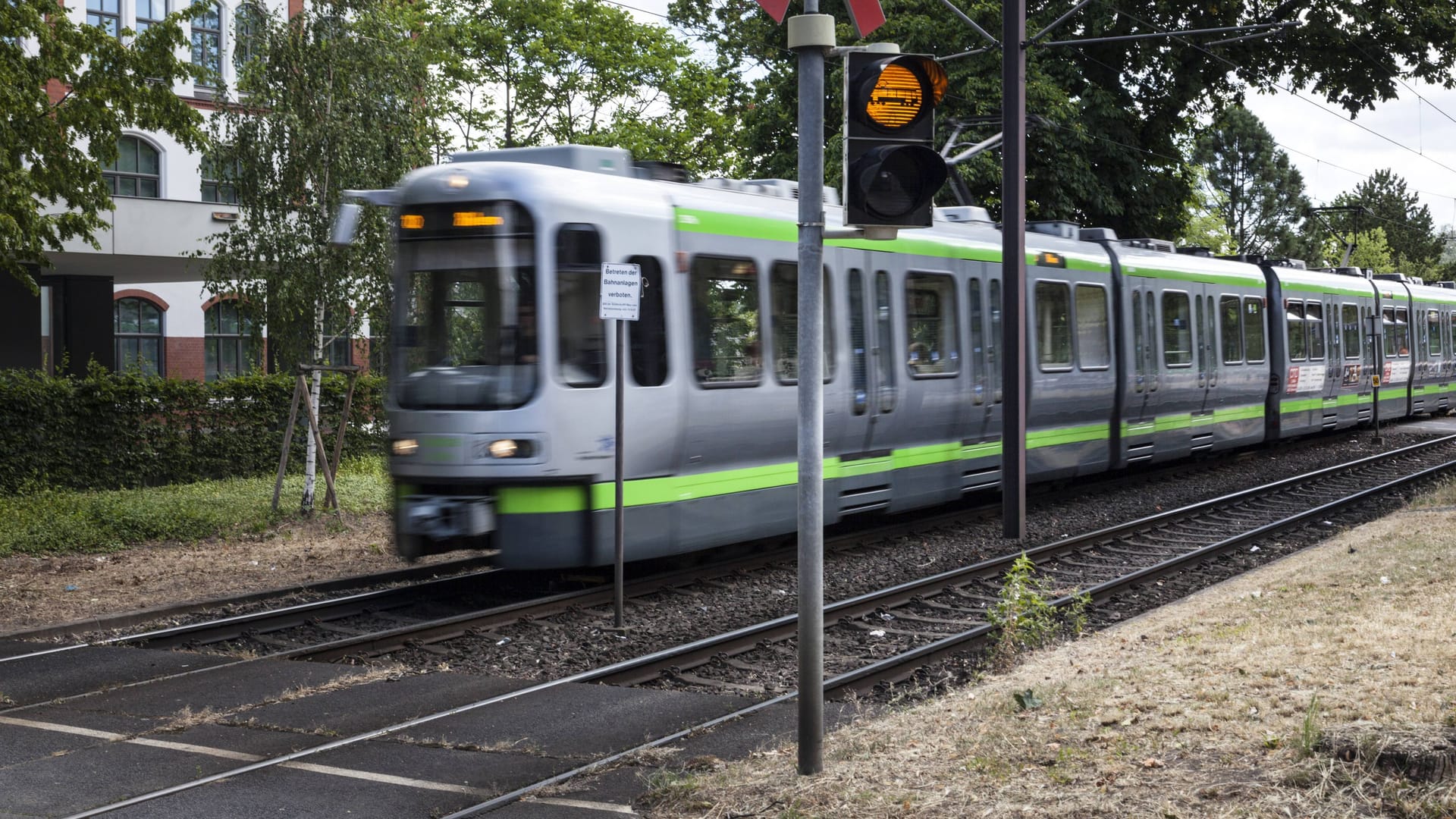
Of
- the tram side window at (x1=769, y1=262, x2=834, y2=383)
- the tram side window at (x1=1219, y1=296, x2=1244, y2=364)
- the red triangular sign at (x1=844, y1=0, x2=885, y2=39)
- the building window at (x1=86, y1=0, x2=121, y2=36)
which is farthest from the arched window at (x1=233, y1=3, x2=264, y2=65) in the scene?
the building window at (x1=86, y1=0, x2=121, y2=36)

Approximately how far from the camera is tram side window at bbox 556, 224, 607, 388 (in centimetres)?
1069

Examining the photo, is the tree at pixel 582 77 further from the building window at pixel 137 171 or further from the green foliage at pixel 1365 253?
the green foliage at pixel 1365 253

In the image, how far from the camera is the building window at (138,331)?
37656 millimetres

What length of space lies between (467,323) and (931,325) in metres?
5.69

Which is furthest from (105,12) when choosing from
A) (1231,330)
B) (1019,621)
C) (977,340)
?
(1019,621)

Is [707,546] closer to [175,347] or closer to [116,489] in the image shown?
[116,489]

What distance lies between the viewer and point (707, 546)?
12.1 m

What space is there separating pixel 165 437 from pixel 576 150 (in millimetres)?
11425

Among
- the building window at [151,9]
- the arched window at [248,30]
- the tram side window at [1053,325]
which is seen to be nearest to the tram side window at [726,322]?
the tram side window at [1053,325]

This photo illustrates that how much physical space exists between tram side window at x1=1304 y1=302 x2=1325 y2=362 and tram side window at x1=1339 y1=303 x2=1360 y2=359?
1244 mm

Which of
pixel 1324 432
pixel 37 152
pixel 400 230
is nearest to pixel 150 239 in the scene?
pixel 37 152

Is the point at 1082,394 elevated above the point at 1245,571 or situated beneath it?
elevated above

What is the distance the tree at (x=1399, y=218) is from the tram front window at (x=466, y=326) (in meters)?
103

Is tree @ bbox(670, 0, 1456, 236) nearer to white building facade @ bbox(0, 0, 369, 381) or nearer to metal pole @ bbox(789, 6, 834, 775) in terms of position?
white building facade @ bbox(0, 0, 369, 381)
